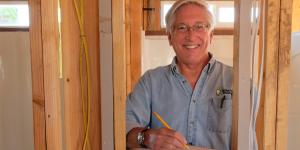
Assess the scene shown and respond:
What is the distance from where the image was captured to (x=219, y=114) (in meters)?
1.18

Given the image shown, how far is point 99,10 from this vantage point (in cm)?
82

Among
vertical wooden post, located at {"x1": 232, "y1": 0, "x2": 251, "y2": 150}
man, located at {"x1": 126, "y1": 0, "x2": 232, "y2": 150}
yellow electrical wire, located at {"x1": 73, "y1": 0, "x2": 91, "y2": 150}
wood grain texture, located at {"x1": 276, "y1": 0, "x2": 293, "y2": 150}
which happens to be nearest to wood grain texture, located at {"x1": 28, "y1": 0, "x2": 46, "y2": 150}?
yellow electrical wire, located at {"x1": 73, "y1": 0, "x2": 91, "y2": 150}

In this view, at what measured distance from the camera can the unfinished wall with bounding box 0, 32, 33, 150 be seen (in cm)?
200

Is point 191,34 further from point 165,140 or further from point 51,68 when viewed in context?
point 51,68

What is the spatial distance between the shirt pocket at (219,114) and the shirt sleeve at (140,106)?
29 centimetres

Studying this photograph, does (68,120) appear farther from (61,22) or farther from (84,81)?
(61,22)

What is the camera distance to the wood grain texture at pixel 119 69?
0.81 meters

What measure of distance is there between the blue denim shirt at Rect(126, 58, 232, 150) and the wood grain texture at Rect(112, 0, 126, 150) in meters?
0.38

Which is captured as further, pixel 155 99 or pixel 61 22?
pixel 155 99

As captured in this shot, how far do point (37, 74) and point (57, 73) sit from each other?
62 mm

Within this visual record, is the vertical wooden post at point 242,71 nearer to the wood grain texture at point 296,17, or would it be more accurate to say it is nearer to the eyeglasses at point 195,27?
the eyeglasses at point 195,27

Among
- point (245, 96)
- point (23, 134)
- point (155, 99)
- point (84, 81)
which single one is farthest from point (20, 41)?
point (245, 96)

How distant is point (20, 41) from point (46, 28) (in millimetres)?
1255

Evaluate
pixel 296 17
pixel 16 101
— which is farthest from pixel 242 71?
pixel 296 17
